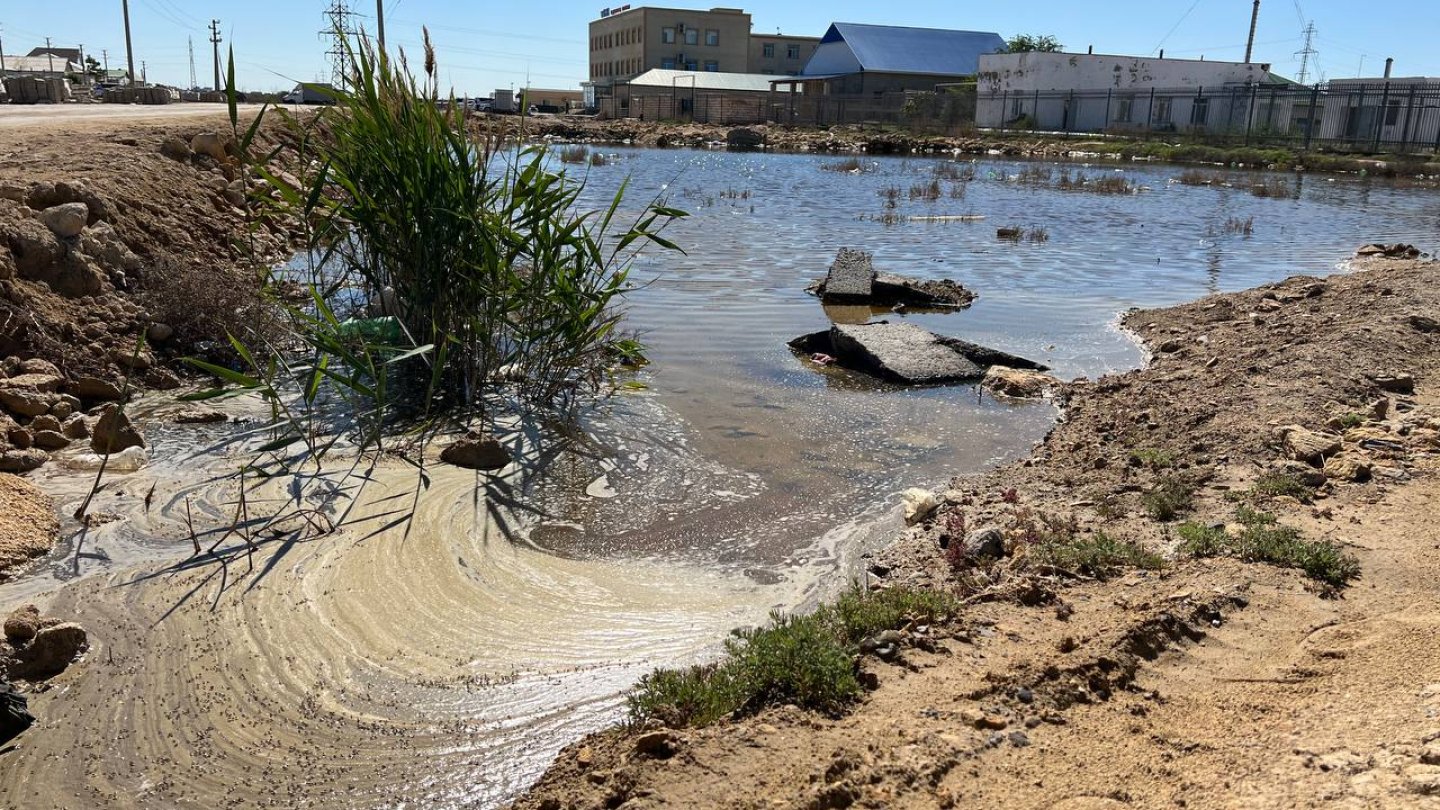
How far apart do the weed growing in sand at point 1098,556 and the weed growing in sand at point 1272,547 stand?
0.20 metres

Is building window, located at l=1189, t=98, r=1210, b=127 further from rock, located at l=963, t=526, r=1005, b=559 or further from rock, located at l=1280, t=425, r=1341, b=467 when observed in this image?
rock, located at l=963, t=526, r=1005, b=559

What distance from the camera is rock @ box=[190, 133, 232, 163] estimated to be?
11.9 m

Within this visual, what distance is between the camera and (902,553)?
4.70m

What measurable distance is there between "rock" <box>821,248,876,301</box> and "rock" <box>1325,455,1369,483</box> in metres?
6.91

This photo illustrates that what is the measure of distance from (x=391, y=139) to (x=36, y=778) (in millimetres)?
3912

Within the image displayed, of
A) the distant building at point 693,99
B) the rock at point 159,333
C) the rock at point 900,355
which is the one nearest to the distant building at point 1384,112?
the distant building at point 693,99

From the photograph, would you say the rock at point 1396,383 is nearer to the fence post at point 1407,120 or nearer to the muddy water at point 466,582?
the muddy water at point 466,582

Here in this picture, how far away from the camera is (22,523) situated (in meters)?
4.53

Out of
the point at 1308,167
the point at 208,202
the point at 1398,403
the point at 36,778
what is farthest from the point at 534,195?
the point at 1308,167

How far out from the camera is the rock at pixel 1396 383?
6281mm

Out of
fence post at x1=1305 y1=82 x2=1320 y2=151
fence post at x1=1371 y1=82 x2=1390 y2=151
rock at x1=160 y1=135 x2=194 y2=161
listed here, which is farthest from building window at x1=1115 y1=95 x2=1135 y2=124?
rock at x1=160 y1=135 x2=194 y2=161

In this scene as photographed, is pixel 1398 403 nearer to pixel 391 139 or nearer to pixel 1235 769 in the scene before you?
pixel 1235 769

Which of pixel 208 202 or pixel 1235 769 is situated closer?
pixel 1235 769

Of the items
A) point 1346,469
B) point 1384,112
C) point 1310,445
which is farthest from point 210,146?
Answer: point 1384,112
